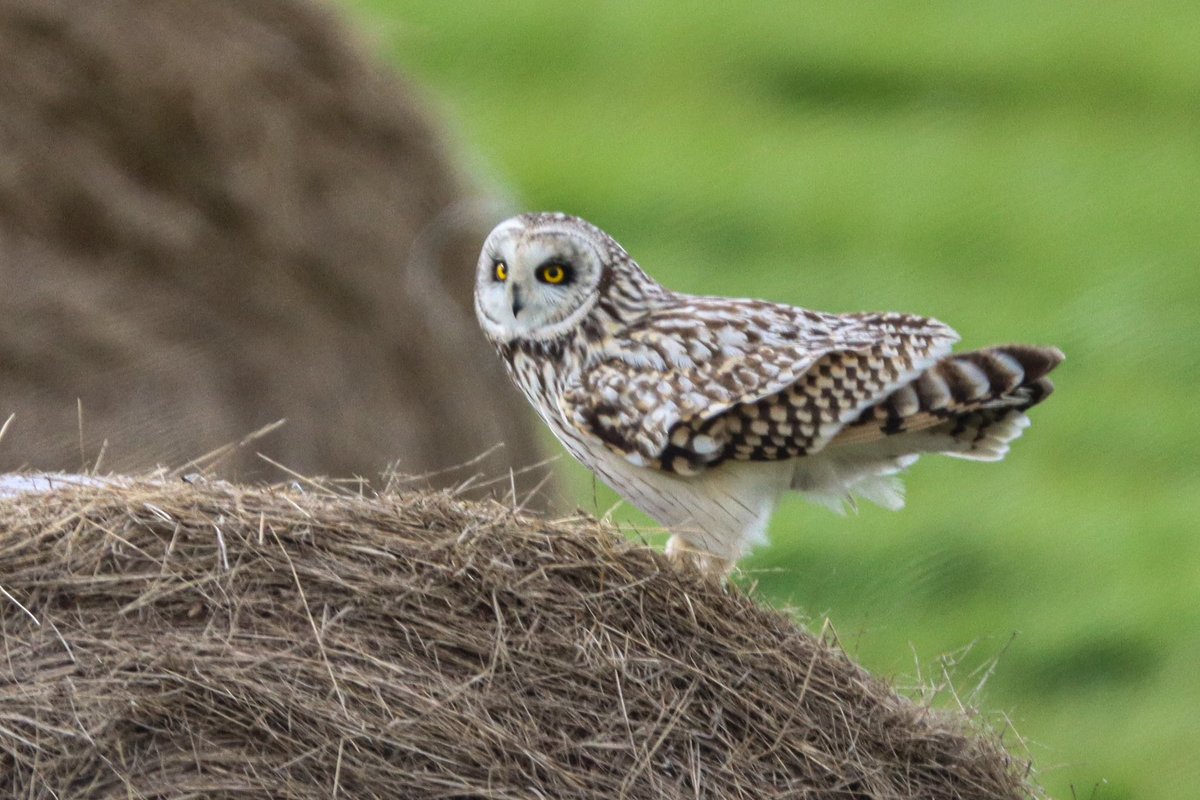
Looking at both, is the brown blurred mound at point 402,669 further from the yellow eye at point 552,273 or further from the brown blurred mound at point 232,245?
the brown blurred mound at point 232,245

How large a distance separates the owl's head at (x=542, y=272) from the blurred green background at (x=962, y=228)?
201 cm

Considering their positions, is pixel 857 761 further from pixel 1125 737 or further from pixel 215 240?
pixel 1125 737

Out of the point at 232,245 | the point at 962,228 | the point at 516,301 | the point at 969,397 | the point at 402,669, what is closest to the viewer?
the point at 402,669

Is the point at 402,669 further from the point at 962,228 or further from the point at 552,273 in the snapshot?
the point at 962,228

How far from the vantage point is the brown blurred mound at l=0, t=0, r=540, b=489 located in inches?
243

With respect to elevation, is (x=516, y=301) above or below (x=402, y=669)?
above

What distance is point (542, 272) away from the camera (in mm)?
4164

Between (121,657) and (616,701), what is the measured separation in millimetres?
825

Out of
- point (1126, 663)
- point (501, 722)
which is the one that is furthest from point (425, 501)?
point (1126, 663)

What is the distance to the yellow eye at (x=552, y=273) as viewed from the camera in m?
4.16

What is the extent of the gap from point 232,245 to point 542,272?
2540 millimetres

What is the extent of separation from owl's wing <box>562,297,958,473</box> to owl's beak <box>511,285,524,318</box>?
19 cm

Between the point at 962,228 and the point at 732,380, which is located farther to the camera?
the point at 962,228

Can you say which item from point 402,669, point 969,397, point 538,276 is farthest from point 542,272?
point 402,669
